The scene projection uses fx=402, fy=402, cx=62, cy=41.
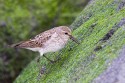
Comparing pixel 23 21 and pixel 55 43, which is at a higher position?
pixel 23 21

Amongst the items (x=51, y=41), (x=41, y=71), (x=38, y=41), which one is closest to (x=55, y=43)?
(x=51, y=41)

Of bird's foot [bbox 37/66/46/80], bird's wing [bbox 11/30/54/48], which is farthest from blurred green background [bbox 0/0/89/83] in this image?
bird's wing [bbox 11/30/54/48]

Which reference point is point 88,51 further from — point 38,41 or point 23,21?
point 23,21

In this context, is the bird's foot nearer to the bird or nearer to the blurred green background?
the bird

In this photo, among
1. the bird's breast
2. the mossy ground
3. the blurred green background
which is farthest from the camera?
the blurred green background

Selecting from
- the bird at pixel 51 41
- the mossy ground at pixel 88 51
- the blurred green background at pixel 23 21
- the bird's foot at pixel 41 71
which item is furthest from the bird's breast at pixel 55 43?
the blurred green background at pixel 23 21

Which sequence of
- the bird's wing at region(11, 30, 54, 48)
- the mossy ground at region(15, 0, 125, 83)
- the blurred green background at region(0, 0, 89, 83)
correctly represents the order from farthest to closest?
the blurred green background at region(0, 0, 89, 83), the bird's wing at region(11, 30, 54, 48), the mossy ground at region(15, 0, 125, 83)

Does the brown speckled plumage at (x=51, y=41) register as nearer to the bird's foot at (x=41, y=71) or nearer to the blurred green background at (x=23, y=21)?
the bird's foot at (x=41, y=71)
